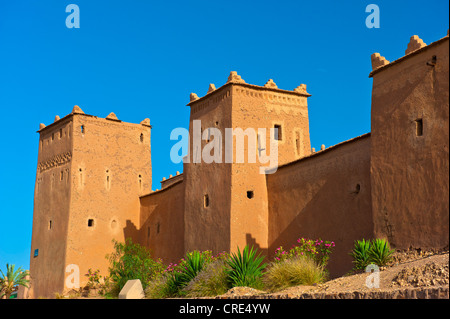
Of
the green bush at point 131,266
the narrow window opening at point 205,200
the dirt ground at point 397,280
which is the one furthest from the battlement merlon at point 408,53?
the green bush at point 131,266

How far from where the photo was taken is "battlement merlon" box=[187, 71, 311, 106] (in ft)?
70.0

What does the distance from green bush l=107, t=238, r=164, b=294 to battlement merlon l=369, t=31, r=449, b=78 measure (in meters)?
9.78

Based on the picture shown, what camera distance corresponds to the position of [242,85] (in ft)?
70.3

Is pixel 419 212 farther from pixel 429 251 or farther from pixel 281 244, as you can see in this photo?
pixel 281 244

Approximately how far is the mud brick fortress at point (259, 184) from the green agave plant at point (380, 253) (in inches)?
13.2

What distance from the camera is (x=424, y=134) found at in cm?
1441

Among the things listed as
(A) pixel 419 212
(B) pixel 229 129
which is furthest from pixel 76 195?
(A) pixel 419 212

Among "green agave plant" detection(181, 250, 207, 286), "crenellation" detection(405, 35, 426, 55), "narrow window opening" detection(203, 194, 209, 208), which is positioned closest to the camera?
"crenellation" detection(405, 35, 426, 55)

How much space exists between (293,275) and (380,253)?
2.07 meters

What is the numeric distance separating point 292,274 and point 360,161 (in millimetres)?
4626

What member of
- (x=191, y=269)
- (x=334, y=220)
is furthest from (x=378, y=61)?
(x=191, y=269)

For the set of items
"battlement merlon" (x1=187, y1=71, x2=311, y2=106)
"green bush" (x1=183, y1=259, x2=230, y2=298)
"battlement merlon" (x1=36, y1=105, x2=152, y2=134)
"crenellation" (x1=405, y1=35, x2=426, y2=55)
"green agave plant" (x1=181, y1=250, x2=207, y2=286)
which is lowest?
"green bush" (x1=183, y1=259, x2=230, y2=298)

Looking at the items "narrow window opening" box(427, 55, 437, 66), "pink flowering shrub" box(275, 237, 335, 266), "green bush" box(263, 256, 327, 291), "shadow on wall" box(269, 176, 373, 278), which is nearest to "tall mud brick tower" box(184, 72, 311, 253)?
"shadow on wall" box(269, 176, 373, 278)

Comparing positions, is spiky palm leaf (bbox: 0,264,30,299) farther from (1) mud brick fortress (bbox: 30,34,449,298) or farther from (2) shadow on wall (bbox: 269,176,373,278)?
(2) shadow on wall (bbox: 269,176,373,278)
